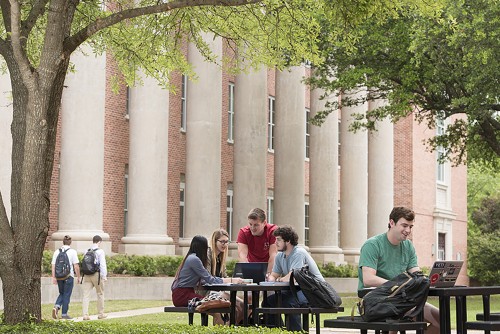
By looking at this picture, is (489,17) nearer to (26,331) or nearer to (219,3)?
(219,3)

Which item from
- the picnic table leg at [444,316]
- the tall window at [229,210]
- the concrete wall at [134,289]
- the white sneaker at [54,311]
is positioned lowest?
the white sneaker at [54,311]

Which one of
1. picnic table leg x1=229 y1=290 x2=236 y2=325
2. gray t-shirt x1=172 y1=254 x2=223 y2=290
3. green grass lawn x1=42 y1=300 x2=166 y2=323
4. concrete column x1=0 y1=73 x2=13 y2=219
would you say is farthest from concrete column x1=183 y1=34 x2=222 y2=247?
picnic table leg x1=229 y1=290 x2=236 y2=325

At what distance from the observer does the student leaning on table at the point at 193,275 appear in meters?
13.3

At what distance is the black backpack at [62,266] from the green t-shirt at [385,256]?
11.2m

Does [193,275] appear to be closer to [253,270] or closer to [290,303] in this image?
[253,270]

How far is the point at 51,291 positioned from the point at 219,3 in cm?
1509

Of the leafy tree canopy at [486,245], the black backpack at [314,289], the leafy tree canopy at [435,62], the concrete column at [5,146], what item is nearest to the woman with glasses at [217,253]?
the black backpack at [314,289]

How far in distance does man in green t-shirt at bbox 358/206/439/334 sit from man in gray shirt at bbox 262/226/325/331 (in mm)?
1672

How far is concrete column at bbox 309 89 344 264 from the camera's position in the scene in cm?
3775

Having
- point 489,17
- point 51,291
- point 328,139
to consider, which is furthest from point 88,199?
point 328,139

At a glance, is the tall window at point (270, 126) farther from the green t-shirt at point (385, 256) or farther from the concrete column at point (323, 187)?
the green t-shirt at point (385, 256)

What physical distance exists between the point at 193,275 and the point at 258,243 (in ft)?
5.72

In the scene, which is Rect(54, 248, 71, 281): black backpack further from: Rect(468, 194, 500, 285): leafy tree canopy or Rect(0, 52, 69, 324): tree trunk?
Rect(468, 194, 500, 285): leafy tree canopy

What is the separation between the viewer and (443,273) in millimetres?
10758
